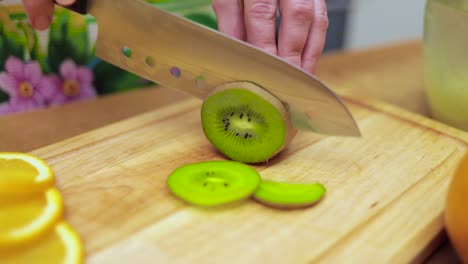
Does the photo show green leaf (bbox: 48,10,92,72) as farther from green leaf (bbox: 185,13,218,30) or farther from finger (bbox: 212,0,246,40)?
finger (bbox: 212,0,246,40)

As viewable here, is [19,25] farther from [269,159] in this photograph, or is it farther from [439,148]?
[439,148]

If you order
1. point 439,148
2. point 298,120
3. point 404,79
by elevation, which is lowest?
point 404,79

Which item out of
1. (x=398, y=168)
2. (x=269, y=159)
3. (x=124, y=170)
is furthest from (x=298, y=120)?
(x=124, y=170)

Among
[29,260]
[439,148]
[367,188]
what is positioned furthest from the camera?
[439,148]

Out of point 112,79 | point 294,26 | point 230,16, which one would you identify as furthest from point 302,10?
point 112,79

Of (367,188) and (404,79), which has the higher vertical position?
(367,188)

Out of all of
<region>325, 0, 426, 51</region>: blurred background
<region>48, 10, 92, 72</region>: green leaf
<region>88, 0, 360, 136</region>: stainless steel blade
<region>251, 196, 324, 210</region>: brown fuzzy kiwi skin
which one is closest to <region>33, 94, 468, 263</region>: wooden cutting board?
<region>251, 196, 324, 210</region>: brown fuzzy kiwi skin

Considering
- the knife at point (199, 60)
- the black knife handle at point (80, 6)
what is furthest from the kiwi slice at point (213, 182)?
the black knife handle at point (80, 6)
